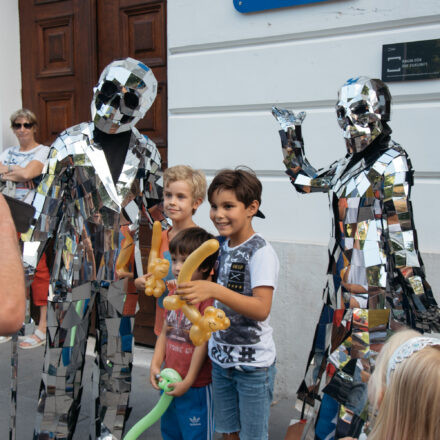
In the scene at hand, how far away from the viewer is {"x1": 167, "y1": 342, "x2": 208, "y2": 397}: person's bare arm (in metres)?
2.31

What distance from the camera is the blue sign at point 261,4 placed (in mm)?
3705

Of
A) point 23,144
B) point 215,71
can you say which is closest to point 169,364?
point 215,71

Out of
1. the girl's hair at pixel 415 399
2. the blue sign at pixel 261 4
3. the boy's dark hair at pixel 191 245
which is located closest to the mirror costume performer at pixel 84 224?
the boy's dark hair at pixel 191 245

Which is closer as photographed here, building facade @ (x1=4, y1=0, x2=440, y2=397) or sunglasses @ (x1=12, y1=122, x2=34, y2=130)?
building facade @ (x1=4, y1=0, x2=440, y2=397)

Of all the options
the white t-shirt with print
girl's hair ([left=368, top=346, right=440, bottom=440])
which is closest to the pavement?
the white t-shirt with print

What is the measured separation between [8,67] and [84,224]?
3260mm

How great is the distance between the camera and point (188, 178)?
2.83 metres

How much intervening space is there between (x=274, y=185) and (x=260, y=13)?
125 cm

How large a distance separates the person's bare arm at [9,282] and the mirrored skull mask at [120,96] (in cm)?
138

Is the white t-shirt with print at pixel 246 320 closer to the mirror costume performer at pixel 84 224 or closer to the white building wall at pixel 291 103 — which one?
the mirror costume performer at pixel 84 224

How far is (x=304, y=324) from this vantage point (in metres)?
3.75

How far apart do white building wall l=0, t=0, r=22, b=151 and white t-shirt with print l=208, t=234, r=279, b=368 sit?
364cm

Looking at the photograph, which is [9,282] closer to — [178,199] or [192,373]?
[192,373]

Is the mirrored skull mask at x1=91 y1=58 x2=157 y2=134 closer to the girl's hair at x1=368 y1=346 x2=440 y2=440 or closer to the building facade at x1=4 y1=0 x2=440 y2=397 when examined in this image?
the building facade at x1=4 y1=0 x2=440 y2=397
